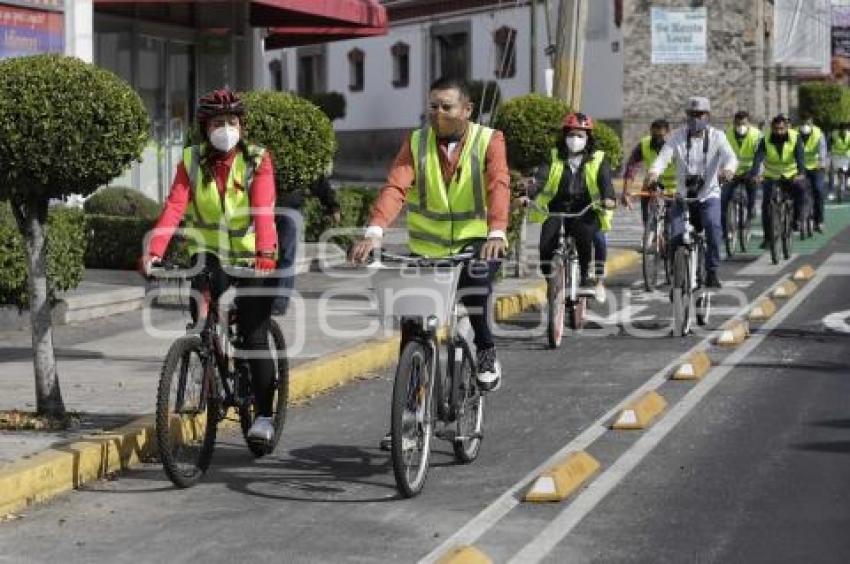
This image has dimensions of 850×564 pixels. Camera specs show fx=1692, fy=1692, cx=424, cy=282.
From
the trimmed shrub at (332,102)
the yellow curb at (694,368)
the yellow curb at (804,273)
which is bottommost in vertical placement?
the yellow curb at (694,368)

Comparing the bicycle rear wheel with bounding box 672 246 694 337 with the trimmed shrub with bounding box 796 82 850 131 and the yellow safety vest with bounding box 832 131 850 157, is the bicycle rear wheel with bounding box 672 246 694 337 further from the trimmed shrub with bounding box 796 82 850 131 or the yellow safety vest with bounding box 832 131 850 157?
the trimmed shrub with bounding box 796 82 850 131

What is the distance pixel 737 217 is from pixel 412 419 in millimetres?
15283

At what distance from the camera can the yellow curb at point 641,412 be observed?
9.57 meters

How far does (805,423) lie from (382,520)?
3337mm

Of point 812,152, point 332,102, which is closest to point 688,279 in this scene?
point 812,152

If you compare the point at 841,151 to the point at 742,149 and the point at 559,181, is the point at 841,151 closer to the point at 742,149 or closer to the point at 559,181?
the point at 742,149

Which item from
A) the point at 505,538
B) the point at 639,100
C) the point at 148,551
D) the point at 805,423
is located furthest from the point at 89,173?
the point at 639,100

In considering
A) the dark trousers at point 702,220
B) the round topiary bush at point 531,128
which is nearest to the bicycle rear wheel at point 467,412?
the dark trousers at point 702,220

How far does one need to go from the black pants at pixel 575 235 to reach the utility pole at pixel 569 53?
20.7 ft

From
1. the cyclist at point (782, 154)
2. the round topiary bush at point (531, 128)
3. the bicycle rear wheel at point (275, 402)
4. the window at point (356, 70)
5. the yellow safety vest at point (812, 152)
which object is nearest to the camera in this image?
the bicycle rear wheel at point (275, 402)

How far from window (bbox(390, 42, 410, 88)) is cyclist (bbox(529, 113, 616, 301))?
1516 inches

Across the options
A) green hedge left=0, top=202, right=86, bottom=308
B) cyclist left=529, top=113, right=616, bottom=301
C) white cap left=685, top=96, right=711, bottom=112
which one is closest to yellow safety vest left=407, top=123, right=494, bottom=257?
green hedge left=0, top=202, right=86, bottom=308

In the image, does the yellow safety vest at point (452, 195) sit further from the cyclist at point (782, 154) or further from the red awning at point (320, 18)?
the cyclist at point (782, 154)

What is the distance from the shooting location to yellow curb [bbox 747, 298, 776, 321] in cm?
1506
